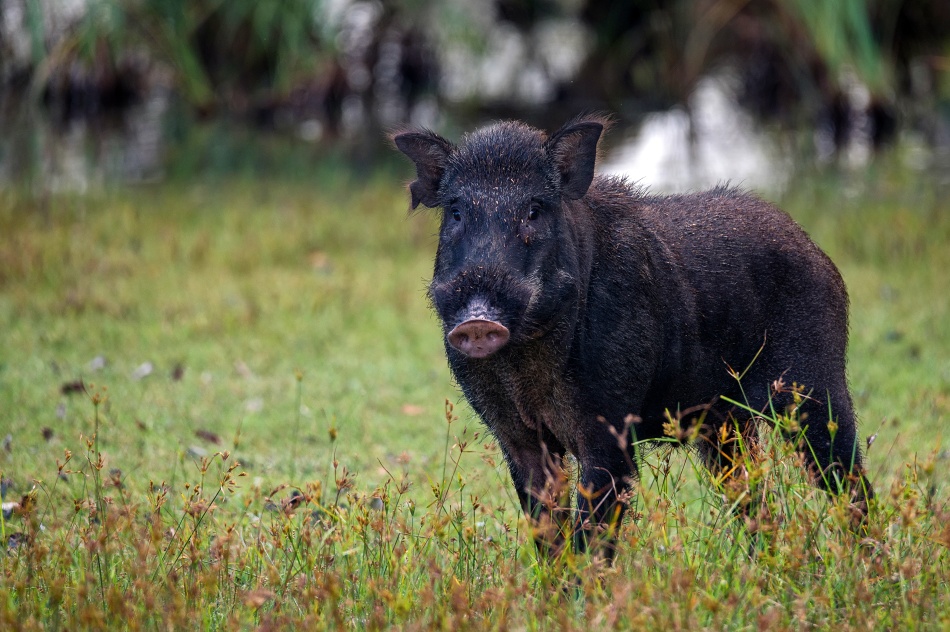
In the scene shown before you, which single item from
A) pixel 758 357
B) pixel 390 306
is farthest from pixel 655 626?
pixel 390 306

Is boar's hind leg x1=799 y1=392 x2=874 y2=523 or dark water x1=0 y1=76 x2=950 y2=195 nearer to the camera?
boar's hind leg x1=799 y1=392 x2=874 y2=523

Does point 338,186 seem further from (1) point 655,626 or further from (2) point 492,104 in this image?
(1) point 655,626

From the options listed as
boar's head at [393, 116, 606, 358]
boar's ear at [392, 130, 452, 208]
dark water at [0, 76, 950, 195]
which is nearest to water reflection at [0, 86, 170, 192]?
dark water at [0, 76, 950, 195]

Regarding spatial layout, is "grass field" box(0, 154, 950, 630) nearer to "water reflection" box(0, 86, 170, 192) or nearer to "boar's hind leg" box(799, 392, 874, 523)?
"boar's hind leg" box(799, 392, 874, 523)

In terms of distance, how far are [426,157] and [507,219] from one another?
20.4 inches

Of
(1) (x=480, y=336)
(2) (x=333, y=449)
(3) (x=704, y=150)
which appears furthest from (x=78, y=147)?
(1) (x=480, y=336)

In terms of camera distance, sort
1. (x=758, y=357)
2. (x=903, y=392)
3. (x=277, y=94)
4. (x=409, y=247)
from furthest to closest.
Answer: (x=277, y=94) < (x=409, y=247) < (x=903, y=392) < (x=758, y=357)

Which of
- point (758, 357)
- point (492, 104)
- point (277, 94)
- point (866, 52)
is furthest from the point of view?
point (492, 104)

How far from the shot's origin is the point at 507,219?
384 cm

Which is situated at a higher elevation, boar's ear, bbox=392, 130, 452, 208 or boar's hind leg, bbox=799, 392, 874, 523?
boar's ear, bbox=392, 130, 452, 208

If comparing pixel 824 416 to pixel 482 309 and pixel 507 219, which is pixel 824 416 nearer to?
pixel 507 219

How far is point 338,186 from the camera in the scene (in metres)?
12.8

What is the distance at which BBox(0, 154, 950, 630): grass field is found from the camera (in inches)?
132

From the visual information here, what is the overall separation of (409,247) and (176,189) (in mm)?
3344
